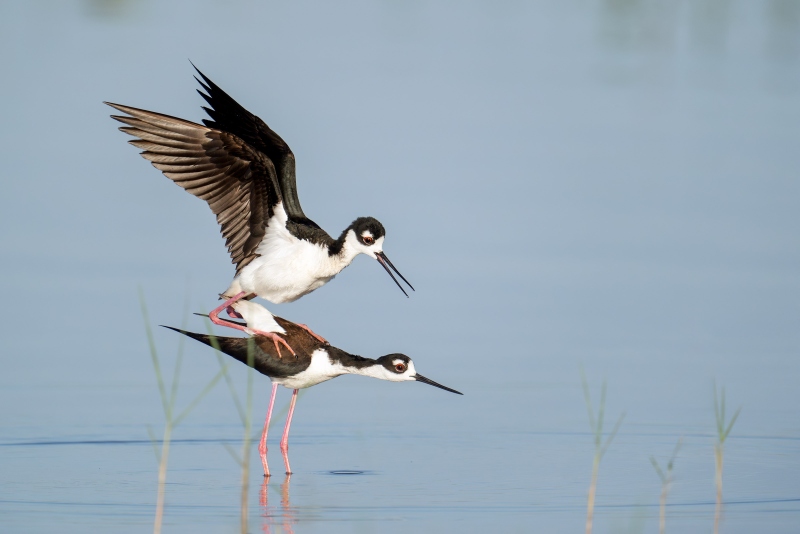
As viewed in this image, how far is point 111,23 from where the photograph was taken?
20.7 metres

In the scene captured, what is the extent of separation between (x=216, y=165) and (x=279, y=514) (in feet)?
8.28

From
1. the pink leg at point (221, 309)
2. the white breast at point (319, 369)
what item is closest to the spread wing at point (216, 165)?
the pink leg at point (221, 309)

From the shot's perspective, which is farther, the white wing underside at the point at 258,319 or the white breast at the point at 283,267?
the white wing underside at the point at 258,319

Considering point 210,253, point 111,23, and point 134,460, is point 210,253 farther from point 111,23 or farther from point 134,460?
point 111,23

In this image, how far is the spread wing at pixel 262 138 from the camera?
369 inches

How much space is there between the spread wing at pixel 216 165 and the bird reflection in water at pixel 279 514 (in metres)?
1.84

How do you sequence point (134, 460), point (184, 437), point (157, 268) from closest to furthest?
point (134, 460) → point (184, 437) → point (157, 268)

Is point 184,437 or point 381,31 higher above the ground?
point 381,31

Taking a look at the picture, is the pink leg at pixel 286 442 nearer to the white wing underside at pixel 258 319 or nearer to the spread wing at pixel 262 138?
the white wing underside at pixel 258 319

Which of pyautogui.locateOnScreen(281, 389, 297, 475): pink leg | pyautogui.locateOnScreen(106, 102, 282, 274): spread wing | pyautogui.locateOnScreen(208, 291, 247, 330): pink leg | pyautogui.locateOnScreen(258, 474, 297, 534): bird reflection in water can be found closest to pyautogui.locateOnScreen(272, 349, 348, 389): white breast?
pyautogui.locateOnScreen(281, 389, 297, 475): pink leg

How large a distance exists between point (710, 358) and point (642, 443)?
178cm

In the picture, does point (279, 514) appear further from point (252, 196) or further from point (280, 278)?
point (252, 196)

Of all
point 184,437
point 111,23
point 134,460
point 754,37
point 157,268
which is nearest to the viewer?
point 134,460

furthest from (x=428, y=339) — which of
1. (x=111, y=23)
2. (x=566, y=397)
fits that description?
(x=111, y=23)
